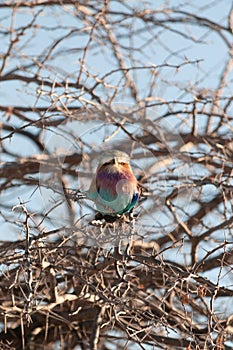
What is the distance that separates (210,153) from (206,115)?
0.25 meters

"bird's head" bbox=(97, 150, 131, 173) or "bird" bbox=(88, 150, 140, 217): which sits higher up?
"bird's head" bbox=(97, 150, 131, 173)

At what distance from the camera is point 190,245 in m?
3.20

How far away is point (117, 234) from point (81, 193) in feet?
0.45

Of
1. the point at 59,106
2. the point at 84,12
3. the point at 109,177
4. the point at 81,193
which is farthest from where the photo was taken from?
the point at 84,12

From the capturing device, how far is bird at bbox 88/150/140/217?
1.84 metres

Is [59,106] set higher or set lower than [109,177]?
higher

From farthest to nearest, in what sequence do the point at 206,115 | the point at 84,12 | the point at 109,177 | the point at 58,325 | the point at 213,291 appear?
the point at 84,12
the point at 206,115
the point at 58,325
the point at 213,291
the point at 109,177

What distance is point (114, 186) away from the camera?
1.83 metres

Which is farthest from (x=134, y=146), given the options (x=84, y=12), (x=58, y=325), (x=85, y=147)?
(x=84, y=12)

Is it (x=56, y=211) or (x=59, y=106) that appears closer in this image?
(x=56, y=211)

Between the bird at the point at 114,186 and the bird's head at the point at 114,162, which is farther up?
the bird's head at the point at 114,162

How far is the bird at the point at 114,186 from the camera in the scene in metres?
1.84

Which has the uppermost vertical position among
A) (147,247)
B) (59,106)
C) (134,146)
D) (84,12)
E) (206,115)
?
(84,12)

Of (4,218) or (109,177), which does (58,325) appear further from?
(109,177)
